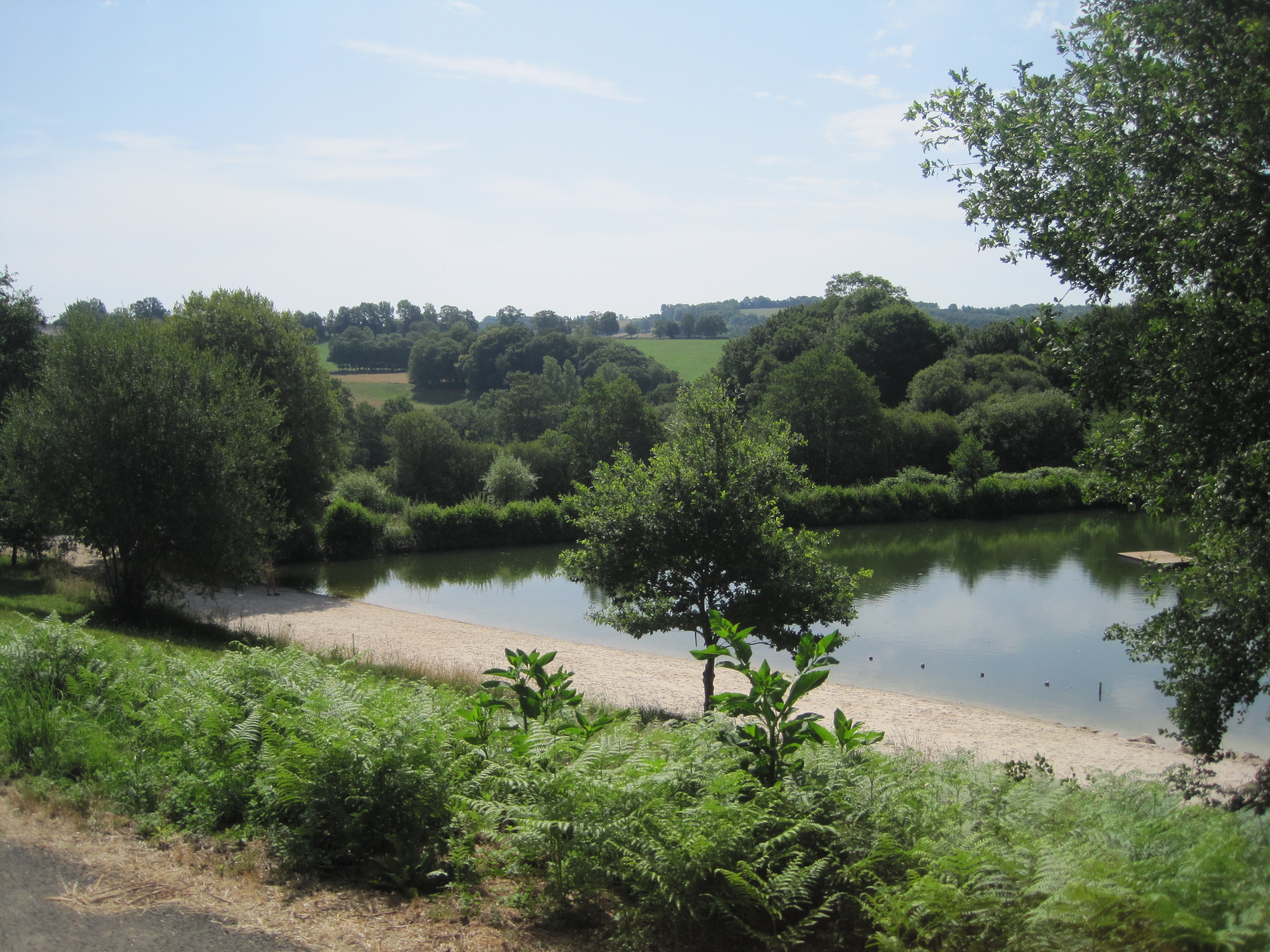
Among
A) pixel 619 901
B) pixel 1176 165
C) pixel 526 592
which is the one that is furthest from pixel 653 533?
pixel 526 592

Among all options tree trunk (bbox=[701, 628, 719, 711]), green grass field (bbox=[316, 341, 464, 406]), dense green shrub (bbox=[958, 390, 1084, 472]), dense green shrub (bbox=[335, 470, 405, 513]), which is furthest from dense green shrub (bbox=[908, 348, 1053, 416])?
tree trunk (bbox=[701, 628, 719, 711])

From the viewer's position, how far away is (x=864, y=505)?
2076 inches

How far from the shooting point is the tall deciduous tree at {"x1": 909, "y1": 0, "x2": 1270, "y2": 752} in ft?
21.0

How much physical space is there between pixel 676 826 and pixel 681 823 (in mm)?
31

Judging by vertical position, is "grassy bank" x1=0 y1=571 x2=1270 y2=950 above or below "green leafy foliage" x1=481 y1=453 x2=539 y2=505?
above

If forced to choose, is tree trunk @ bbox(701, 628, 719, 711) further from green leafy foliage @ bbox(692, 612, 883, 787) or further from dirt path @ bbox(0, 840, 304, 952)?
dirt path @ bbox(0, 840, 304, 952)

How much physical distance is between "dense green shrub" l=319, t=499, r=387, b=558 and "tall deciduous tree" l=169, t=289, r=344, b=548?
7.94 m

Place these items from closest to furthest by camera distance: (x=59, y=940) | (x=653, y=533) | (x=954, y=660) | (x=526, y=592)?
1. (x=59, y=940)
2. (x=653, y=533)
3. (x=954, y=660)
4. (x=526, y=592)

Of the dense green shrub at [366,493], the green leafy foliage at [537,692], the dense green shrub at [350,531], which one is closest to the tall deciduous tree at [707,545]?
the green leafy foliage at [537,692]

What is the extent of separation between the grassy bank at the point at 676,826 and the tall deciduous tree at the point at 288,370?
2707cm

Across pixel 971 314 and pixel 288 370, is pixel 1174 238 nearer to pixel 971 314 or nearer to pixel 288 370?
pixel 288 370

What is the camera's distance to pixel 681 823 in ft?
13.1

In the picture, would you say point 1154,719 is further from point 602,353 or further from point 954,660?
point 602,353

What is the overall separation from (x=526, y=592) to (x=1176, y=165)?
102 feet
